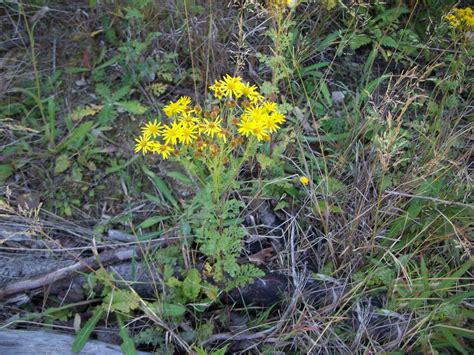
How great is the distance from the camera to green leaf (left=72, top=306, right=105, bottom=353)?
5.65ft

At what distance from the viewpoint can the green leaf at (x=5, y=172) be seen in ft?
7.30

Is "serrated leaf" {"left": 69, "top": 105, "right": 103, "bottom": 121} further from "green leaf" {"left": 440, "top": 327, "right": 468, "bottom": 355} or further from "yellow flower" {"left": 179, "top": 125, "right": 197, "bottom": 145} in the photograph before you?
"green leaf" {"left": 440, "top": 327, "right": 468, "bottom": 355}

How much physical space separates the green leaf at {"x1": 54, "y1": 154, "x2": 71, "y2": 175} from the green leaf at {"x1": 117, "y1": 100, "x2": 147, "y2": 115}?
1.17 feet

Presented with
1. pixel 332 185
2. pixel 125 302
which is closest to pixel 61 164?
pixel 125 302

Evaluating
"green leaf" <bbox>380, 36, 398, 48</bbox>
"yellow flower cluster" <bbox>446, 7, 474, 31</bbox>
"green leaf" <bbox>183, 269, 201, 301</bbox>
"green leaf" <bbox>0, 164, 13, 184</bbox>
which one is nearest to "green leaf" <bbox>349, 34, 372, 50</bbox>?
"green leaf" <bbox>380, 36, 398, 48</bbox>

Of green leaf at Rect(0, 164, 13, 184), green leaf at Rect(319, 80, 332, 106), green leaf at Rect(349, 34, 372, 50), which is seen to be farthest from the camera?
green leaf at Rect(349, 34, 372, 50)

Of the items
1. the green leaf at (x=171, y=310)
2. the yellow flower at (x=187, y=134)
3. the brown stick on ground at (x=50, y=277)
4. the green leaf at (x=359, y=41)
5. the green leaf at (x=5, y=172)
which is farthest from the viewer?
the green leaf at (x=359, y=41)

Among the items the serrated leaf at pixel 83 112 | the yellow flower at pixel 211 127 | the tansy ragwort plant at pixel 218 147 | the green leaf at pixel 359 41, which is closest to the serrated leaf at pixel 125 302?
the tansy ragwort plant at pixel 218 147

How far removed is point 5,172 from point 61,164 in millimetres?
239

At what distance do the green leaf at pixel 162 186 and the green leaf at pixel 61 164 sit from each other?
0.35 m

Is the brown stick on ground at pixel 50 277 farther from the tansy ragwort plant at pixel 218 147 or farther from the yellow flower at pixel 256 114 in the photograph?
the yellow flower at pixel 256 114

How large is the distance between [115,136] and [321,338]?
51.6 inches

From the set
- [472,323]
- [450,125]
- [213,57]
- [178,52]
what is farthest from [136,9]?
[472,323]

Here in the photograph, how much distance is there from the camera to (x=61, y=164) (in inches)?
89.6
